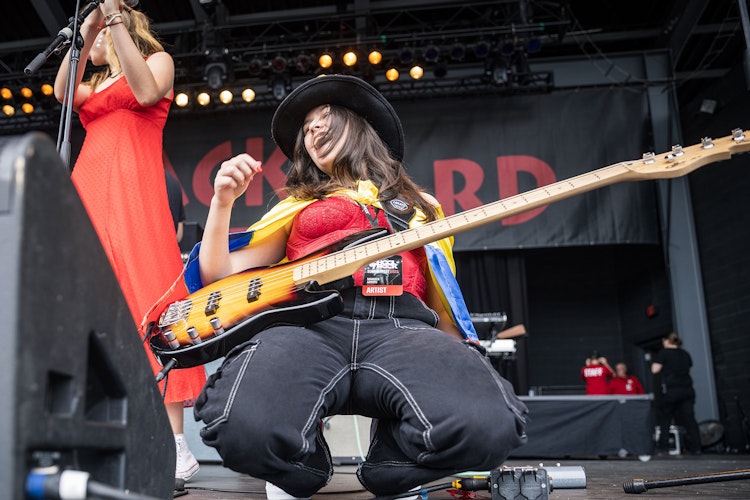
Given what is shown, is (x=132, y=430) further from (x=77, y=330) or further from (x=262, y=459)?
(x=262, y=459)

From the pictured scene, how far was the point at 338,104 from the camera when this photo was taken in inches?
87.5

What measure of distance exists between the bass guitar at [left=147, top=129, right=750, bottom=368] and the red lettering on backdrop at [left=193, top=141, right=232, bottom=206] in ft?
22.1

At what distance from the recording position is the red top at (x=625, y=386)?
366 inches

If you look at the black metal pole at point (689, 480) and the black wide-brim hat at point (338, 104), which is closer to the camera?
the black metal pole at point (689, 480)

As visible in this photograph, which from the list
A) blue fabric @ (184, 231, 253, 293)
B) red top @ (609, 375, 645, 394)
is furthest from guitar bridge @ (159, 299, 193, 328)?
red top @ (609, 375, 645, 394)

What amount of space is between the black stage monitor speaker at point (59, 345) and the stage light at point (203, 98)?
756cm

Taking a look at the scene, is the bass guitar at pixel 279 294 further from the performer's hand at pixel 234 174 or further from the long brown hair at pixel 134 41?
the long brown hair at pixel 134 41

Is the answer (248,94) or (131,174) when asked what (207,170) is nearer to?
(248,94)

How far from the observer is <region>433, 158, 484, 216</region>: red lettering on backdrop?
8.11 metres

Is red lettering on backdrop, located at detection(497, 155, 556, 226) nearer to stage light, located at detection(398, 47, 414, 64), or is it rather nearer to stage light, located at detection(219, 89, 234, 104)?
stage light, located at detection(398, 47, 414, 64)

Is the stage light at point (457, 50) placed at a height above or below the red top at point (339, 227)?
above

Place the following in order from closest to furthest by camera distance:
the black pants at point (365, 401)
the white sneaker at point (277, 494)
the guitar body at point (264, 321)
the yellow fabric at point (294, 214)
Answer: the black pants at point (365, 401)
the guitar body at point (264, 321)
the white sneaker at point (277, 494)
the yellow fabric at point (294, 214)

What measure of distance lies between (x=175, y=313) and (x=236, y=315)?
0.17 metres

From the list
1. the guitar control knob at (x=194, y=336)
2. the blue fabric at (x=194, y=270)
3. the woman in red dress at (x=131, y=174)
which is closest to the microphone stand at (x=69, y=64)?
the woman in red dress at (x=131, y=174)
